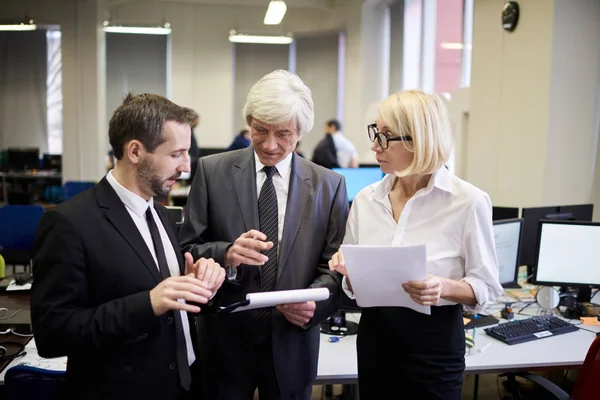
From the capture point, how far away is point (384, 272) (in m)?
1.64

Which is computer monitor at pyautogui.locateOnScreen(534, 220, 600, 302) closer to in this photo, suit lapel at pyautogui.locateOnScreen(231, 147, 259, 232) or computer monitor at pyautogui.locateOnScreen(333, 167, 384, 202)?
computer monitor at pyautogui.locateOnScreen(333, 167, 384, 202)

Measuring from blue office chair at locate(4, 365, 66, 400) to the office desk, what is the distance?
1053 millimetres

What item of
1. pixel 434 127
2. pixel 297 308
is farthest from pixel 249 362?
pixel 434 127

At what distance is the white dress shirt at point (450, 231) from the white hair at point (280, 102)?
0.44m

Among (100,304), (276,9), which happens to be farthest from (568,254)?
(276,9)

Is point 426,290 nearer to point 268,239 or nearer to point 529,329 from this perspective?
point 268,239

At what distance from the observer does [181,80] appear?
11.4 meters

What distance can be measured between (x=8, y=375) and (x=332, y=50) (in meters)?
10.4

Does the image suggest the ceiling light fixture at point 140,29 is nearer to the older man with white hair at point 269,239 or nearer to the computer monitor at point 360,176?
the computer monitor at point 360,176

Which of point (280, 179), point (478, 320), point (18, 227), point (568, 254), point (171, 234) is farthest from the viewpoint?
point (18, 227)

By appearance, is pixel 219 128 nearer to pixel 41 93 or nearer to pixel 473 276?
pixel 41 93

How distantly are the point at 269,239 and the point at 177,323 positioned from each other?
43cm

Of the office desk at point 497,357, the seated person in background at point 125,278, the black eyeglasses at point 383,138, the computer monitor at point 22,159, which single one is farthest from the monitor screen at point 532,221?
the computer monitor at point 22,159

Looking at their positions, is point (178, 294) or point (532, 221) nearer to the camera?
point (178, 294)
